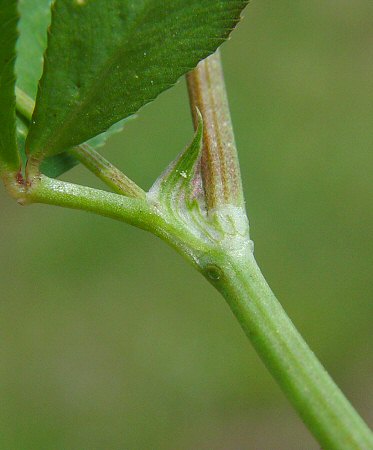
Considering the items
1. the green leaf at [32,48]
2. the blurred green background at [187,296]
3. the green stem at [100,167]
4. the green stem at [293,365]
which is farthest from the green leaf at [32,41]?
the blurred green background at [187,296]

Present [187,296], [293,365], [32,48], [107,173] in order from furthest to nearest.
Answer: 1. [187,296]
2. [32,48]
3. [107,173]
4. [293,365]

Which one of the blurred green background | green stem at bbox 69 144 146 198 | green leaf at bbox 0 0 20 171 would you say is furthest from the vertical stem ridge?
the blurred green background

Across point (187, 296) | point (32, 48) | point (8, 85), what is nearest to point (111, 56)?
point (8, 85)

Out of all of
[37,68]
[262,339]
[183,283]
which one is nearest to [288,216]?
[183,283]

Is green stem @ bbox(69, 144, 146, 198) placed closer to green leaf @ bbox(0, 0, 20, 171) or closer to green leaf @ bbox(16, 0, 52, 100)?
green leaf @ bbox(0, 0, 20, 171)

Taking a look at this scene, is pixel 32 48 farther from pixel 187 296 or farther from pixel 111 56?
pixel 187 296

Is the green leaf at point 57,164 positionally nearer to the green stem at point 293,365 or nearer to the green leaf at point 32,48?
the green leaf at point 32,48
